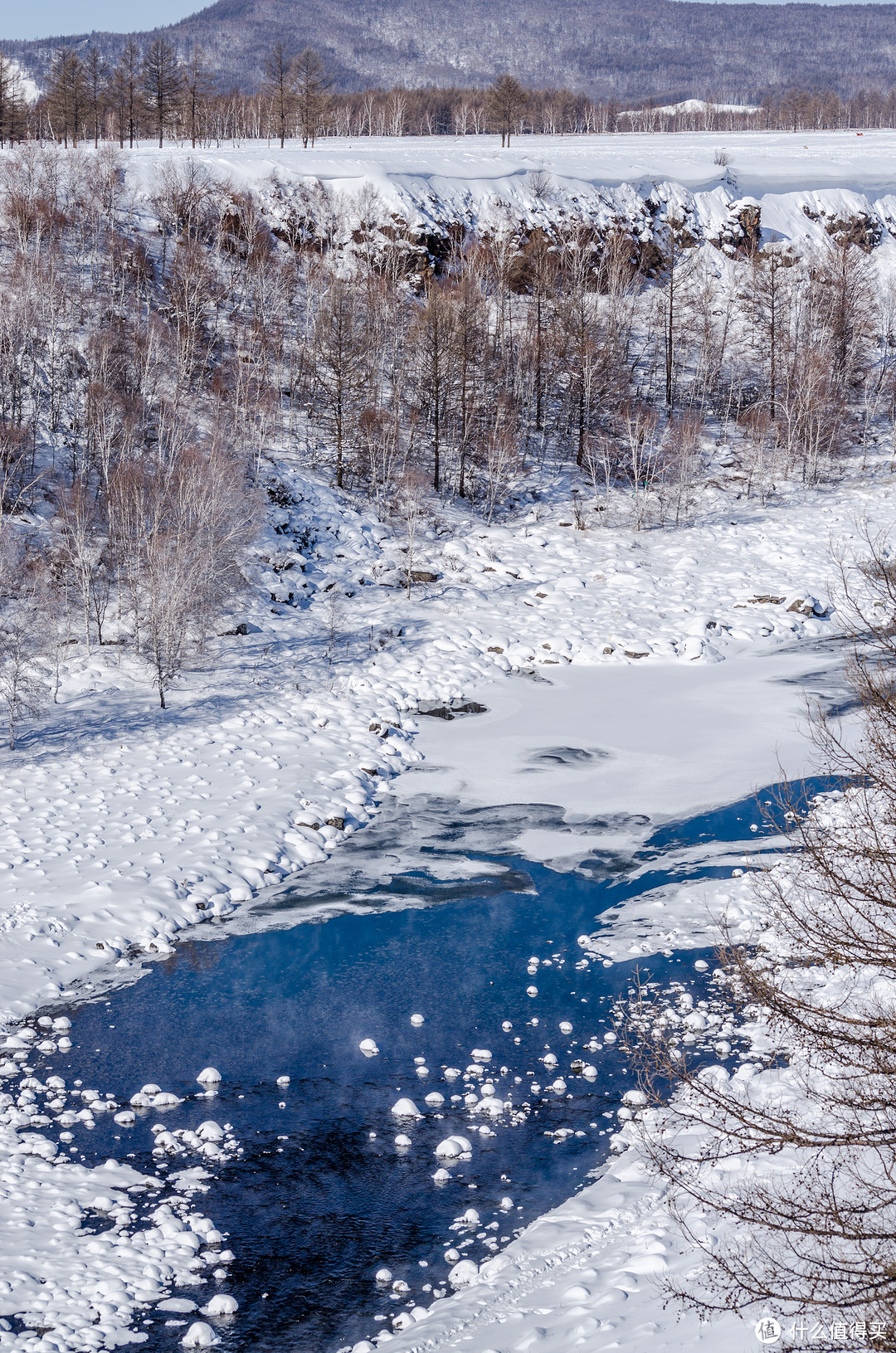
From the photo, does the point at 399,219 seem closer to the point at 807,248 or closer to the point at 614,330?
the point at 614,330

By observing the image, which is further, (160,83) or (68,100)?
(68,100)

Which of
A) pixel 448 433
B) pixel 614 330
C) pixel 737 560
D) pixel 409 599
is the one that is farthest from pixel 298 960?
pixel 614 330

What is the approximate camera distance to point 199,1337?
1066 cm

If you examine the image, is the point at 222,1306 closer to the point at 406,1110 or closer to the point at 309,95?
the point at 406,1110

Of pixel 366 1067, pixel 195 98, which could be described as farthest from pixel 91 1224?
pixel 195 98

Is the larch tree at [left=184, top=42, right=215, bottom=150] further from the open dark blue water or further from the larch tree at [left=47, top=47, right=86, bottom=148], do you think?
the open dark blue water

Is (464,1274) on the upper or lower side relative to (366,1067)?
upper

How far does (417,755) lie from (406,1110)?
13776 millimetres

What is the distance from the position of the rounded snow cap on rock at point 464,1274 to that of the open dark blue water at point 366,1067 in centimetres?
20

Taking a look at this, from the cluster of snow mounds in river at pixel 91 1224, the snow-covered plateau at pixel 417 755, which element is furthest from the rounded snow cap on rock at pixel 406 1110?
the snow-covered plateau at pixel 417 755

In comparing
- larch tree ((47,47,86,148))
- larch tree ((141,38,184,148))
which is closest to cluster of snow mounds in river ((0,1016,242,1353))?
larch tree ((141,38,184,148))

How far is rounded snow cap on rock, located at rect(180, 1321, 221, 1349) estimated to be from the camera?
34.9 feet

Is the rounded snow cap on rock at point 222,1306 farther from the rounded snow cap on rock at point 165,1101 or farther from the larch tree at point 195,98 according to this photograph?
the larch tree at point 195,98

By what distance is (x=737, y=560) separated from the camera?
139 ft
